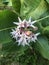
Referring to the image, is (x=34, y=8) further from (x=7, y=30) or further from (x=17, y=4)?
(x=7, y=30)

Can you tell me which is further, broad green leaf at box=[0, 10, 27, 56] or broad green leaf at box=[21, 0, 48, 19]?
broad green leaf at box=[21, 0, 48, 19]

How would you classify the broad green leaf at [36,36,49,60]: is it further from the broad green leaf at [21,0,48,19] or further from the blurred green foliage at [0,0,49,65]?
the broad green leaf at [21,0,48,19]

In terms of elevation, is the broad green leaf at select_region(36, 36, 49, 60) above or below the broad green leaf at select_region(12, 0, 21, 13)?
below

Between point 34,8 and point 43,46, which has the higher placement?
point 34,8

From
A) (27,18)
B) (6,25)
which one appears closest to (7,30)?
(6,25)

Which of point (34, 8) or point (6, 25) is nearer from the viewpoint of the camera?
point (6, 25)

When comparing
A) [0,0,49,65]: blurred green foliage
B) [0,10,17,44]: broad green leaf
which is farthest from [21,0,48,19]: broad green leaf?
[0,10,17,44]: broad green leaf

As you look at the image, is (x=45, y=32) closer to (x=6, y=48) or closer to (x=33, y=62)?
(x=6, y=48)

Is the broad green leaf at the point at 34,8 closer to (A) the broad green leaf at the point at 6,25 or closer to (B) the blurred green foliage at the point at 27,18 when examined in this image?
(B) the blurred green foliage at the point at 27,18

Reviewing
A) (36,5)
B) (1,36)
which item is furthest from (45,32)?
(1,36)
